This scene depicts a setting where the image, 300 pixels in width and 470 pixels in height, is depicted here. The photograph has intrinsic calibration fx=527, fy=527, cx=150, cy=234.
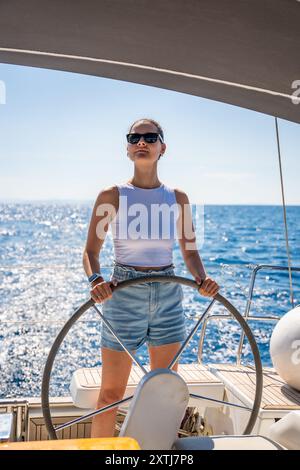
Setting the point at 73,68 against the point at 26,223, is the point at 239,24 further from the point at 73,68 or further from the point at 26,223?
the point at 26,223

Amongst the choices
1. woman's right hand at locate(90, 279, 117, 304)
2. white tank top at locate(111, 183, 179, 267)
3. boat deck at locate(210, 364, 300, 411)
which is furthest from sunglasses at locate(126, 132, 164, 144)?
boat deck at locate(210, 364, 300, 411)

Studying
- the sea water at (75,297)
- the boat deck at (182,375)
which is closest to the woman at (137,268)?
the boat deck at (182,375)

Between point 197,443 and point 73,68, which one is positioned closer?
point 197,443

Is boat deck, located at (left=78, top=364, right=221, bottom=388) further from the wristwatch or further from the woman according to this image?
the wristwatch

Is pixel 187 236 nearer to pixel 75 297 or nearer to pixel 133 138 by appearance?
pixel 133 138

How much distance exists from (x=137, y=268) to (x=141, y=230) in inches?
4.1

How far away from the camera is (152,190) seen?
1489 millimetres

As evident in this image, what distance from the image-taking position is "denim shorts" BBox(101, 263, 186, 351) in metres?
1.36

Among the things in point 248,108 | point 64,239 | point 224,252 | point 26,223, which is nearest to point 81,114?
point 64,239

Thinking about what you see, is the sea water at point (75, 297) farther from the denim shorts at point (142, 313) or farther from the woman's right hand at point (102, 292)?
the woman's right hand at point (102, 292)

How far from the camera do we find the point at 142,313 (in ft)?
4.51

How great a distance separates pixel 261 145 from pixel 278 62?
24.7m

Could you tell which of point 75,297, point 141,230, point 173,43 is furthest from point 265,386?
point 75,297

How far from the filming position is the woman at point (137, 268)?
1373 mm
